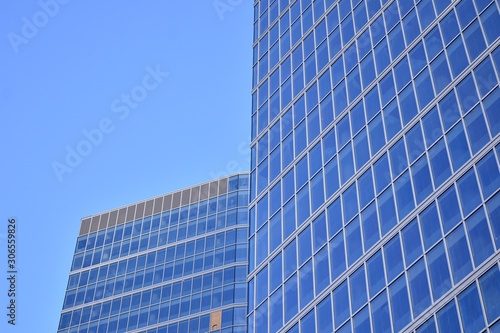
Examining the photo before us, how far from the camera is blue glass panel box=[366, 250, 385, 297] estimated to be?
43.9 meters

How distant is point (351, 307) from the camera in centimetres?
4491

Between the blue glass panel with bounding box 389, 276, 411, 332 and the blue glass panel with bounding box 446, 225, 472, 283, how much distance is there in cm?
273

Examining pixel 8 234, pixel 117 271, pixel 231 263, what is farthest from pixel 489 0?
pixel 117 271

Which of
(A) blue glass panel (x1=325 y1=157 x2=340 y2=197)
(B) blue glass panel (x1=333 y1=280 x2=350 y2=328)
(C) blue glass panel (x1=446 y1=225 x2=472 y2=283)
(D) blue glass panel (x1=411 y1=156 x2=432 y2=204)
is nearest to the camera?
(C) blue glass panel (x1=446 y1=225 x2=472 y2=283)

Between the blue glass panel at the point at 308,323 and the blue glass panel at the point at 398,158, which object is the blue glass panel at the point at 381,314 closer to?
the blue glass panel at the point at 308,323

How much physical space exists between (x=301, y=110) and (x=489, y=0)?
636 inches

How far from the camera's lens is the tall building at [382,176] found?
4056 cm

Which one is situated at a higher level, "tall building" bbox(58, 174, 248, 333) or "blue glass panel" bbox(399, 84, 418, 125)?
"blue glass panel" bbox(399, 84, 418, 125)

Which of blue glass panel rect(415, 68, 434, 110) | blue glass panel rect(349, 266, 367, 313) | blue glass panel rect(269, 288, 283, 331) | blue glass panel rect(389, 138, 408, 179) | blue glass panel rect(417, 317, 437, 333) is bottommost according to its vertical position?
blue glass panel rect(269, 288, 283, 331)

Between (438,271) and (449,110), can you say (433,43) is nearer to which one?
(449,110)

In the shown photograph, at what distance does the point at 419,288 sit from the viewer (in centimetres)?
4106

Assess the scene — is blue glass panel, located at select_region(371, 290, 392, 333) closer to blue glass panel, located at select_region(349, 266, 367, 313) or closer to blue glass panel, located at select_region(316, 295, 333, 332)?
blue glass panel, located at select_region(349, 266, 367, 313)

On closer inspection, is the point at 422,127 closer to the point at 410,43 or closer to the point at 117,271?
the point at 410,43

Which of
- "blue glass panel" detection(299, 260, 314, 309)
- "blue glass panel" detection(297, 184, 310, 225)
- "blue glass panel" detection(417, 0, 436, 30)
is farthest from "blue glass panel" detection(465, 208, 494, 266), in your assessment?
"blue glass panel" detection(417, 0, 436, 30)
